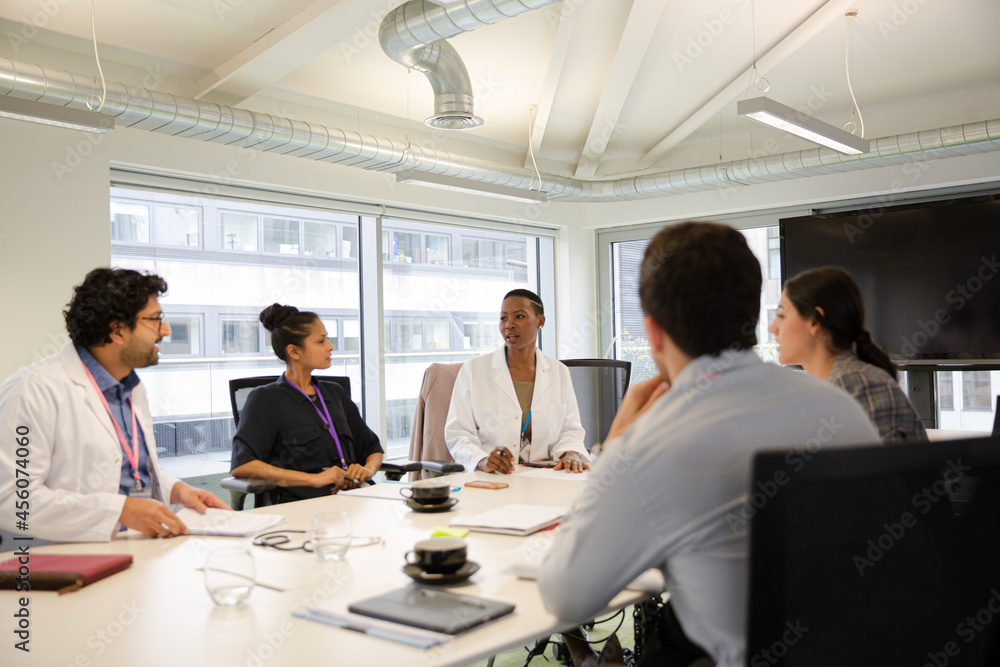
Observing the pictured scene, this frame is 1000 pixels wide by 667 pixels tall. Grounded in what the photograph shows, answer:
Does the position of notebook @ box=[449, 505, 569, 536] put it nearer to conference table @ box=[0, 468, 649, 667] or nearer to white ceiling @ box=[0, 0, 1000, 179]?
conference table @ box=[0, 468, 649, 667]

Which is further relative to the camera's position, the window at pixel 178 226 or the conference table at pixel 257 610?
the window at pixel 178 226

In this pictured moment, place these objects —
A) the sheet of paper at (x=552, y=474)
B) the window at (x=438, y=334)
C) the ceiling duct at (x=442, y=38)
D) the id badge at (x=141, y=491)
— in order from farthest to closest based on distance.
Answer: the window at (x=438, y=334) < the ceiling duct at (x=442, y=38) < the sheet of paper at (x=552, y=474) < the id badge at (x=141, y=491)

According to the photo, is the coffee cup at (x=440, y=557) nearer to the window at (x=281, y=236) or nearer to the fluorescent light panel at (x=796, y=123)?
the fluorescent light panel at (x=796, y=123)

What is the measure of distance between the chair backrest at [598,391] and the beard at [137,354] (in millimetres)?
2216

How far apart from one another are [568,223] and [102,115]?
4.58 metres

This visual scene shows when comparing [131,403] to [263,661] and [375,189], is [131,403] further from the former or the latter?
[375,189]

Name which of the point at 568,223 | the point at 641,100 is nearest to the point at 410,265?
the point at 568,223

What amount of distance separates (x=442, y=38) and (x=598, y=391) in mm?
1933

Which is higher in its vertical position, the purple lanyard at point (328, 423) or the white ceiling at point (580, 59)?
the white ceiling at point (580, 59)

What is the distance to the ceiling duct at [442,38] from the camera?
3.29 meters

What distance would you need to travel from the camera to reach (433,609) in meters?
1.41

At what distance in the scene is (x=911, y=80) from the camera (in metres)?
5.24

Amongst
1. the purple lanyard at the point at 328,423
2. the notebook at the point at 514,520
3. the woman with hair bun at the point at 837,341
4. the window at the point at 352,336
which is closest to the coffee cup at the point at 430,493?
the notebook at the point at 514,520

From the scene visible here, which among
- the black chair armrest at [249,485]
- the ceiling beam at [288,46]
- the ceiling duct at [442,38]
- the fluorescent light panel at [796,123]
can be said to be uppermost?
the ceiling beam at [288,46]
